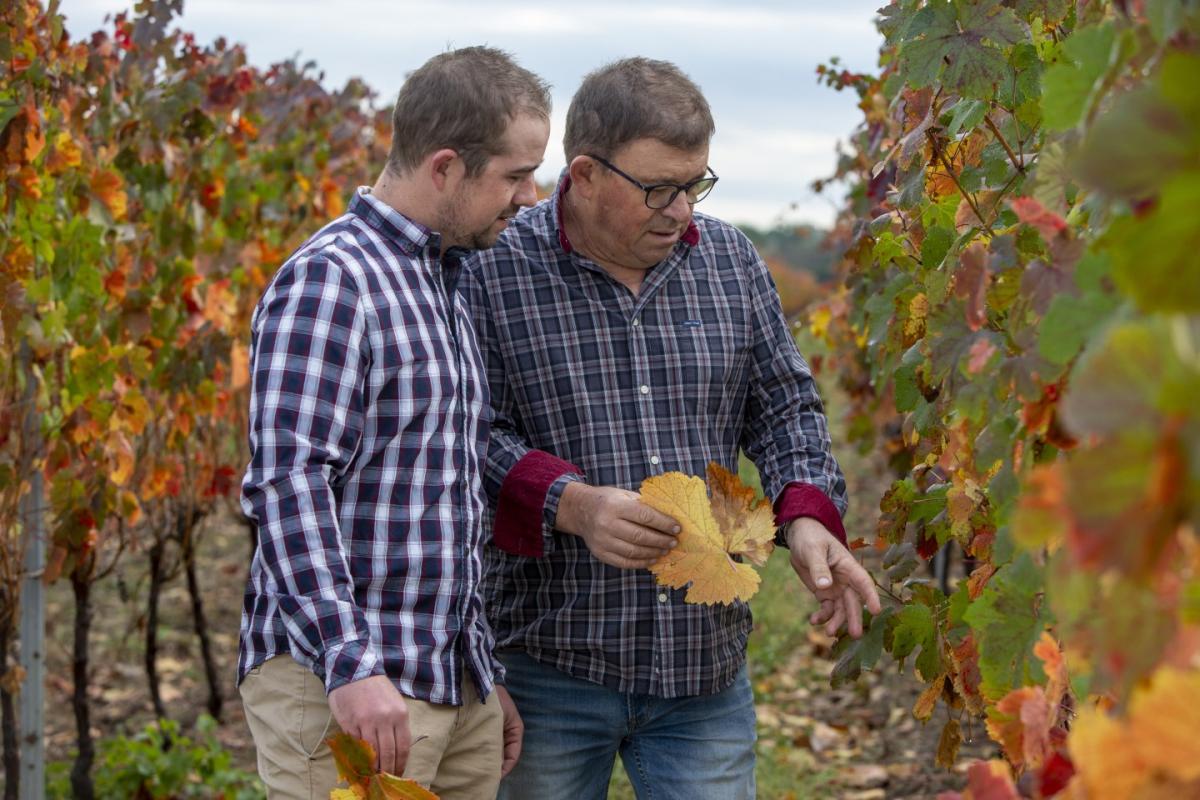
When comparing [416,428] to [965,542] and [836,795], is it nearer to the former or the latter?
[965,542]

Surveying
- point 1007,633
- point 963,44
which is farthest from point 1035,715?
point 963,44

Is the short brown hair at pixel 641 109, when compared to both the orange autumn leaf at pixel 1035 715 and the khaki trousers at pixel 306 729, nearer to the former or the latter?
the khaki trousers at pixel 306 729

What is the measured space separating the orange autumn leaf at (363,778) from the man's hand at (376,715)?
0.02 metres

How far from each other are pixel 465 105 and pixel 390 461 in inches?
20.7

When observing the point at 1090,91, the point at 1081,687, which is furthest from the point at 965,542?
the point at 1090,91

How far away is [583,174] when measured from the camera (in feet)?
7.66

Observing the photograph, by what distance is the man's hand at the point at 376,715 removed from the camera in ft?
6.08

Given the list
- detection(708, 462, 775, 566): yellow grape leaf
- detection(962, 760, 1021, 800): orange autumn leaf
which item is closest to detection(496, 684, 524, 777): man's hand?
detection(708, 462, 775, 566): yellow grape leaf

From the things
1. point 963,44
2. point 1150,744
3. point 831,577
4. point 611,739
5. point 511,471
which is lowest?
point 611,739

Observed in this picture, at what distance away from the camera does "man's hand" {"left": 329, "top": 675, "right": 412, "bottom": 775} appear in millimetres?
1853

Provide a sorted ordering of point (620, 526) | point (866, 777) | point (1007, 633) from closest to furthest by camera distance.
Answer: point (1007, 633), point (620, 526), point (866, 777)

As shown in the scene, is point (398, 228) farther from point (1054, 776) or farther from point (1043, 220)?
point (1054, 776)

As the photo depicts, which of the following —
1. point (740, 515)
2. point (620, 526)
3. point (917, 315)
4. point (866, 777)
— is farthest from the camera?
point (866, 777)

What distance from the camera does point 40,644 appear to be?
3.69 metres
